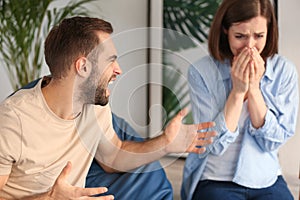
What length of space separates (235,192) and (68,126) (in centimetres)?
64

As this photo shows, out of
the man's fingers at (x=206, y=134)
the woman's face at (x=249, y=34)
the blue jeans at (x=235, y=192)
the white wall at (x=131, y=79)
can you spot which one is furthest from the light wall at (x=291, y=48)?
the white wall at (x=131, y=79)

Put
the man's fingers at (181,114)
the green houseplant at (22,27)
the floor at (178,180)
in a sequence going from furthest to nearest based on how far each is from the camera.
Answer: the floor at (178,180), the green houseplant at (22,27), the man's fingers at (181,114)

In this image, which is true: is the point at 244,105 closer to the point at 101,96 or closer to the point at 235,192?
the point at 235,192

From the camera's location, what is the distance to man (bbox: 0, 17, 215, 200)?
128cm

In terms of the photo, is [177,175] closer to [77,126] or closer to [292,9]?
[292,9]

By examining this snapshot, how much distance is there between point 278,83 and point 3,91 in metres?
1.51

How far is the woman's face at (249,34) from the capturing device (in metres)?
1.68

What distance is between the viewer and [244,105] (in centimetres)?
180

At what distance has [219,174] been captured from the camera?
1804mm

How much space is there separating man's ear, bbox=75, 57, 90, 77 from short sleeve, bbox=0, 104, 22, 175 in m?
0.19

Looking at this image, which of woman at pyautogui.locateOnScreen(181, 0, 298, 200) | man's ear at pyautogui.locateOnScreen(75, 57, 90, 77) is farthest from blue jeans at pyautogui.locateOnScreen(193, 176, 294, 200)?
man's ear at pyautogui.locateOnScreen(75, 57, 90, 77)

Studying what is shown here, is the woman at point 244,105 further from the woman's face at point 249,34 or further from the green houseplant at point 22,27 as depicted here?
the green houseplant at point 22,27

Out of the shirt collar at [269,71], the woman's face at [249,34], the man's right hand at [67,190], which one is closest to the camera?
the man's right hand at [67,190]

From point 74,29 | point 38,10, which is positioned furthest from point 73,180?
point 38,10
